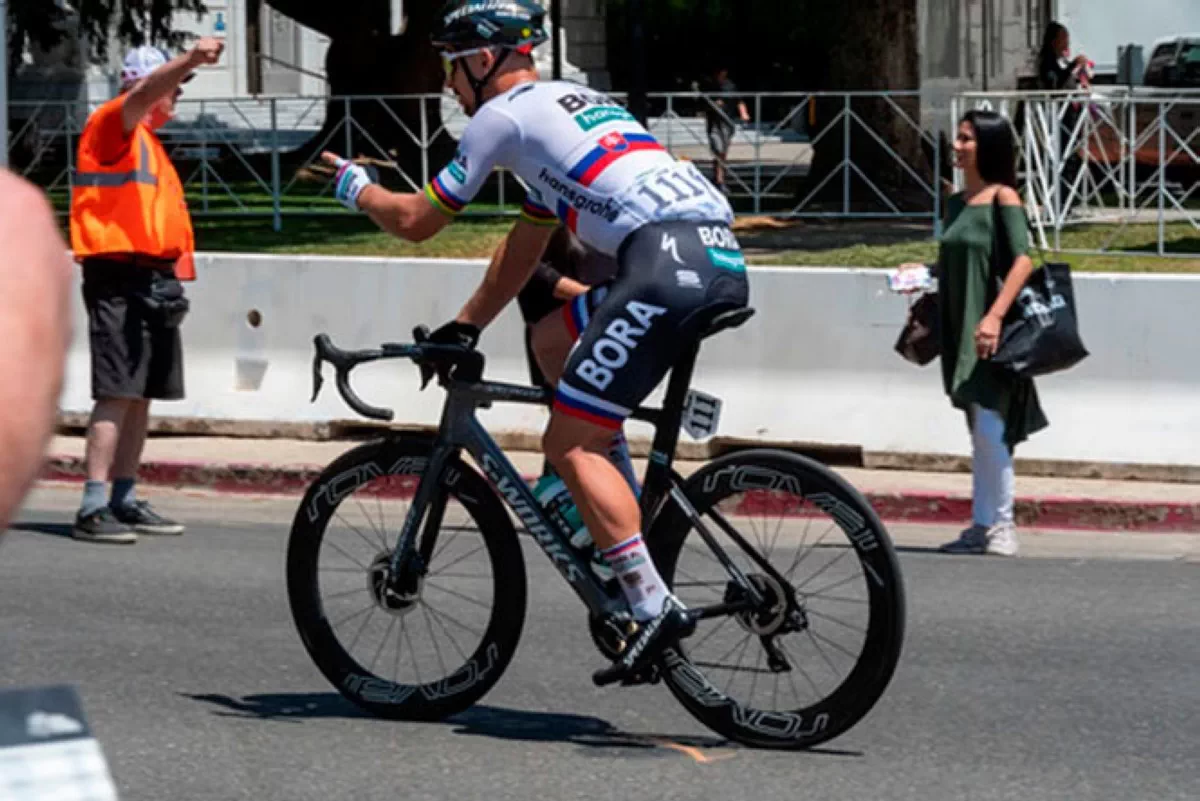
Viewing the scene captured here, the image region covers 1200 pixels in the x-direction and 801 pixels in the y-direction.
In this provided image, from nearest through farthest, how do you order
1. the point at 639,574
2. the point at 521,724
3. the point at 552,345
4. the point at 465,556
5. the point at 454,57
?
the point at 639,574 < the point at 454,57 < the point at 465,556 < the point at 521,724 < the point at 552,345

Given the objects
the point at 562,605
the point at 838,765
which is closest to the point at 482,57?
the point at 838,765

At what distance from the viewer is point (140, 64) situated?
8523 millimetres

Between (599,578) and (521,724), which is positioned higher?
(599,578)

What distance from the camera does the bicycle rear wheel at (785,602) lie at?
527 centimetres

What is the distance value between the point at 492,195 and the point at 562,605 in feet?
53.0

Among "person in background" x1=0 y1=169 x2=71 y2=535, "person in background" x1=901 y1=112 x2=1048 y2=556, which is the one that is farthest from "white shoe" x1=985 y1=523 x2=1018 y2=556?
"person in background" x1=0 y1=169 x2=71 y2=535

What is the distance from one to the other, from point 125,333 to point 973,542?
136 inches

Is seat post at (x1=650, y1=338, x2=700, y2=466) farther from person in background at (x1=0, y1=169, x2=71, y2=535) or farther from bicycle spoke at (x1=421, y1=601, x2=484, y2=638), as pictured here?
person in background at (x1=0, y1=169, x2=71, y2=535)

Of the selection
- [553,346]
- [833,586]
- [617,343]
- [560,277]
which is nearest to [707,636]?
[833,586]

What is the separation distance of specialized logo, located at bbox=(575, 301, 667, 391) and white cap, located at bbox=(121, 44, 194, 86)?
3.70 m

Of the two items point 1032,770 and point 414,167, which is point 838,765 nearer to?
point 1032,770

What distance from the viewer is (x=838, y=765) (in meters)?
5.46

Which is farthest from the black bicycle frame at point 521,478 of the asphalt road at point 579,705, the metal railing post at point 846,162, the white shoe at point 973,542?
the metal railing post at point 846,162

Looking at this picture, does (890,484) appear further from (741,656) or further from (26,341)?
(26,341)
